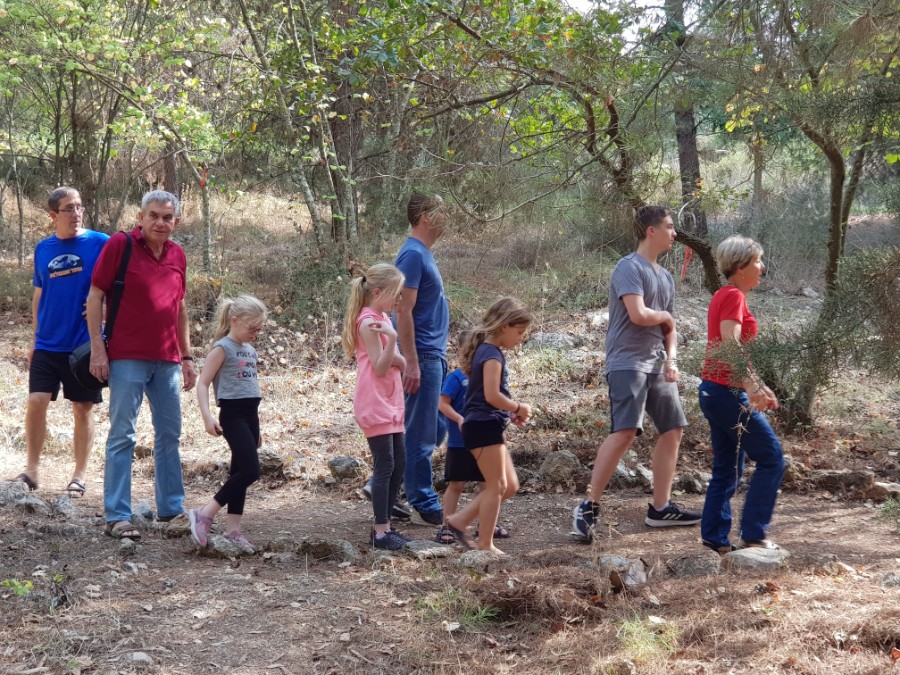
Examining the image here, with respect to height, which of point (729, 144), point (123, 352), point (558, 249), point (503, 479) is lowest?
point (503, 479)

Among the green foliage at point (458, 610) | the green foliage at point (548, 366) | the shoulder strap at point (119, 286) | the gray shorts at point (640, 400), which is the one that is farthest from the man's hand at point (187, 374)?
the green foliage at point (548, 366)

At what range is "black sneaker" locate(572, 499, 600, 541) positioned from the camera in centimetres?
514

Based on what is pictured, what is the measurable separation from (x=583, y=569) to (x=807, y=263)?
12.0 m

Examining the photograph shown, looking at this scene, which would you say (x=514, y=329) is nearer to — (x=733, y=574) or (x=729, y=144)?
(x=733, y=574)

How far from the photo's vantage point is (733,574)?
169 inches

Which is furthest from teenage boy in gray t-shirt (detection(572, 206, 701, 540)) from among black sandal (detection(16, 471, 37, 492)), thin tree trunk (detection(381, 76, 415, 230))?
thin tree trunk (detection(381, 76, 415, 230))

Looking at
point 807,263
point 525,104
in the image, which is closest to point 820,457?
point 525,104

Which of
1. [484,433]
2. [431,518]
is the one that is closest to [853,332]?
[484,433]

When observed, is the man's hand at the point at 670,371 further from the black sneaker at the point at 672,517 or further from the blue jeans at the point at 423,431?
the blue jeans at the point at 423,431

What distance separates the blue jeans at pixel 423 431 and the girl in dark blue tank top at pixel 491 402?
0.53 m

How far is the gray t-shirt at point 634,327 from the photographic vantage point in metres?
5.02

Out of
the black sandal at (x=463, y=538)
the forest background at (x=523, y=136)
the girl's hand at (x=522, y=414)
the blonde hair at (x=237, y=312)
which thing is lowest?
the black sandal at (x=463, y=538)

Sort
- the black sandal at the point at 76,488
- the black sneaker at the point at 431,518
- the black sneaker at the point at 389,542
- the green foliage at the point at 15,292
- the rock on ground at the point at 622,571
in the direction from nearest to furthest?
1. the rock on ground at the point at 622,571
2. the black sneaker at the point at 389,542
3. the black sneaker at the point at 431,518
4. the black sandal at the point at 76,488
5. the green foliage at the point at 15,292

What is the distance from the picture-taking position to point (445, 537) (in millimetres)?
5094
